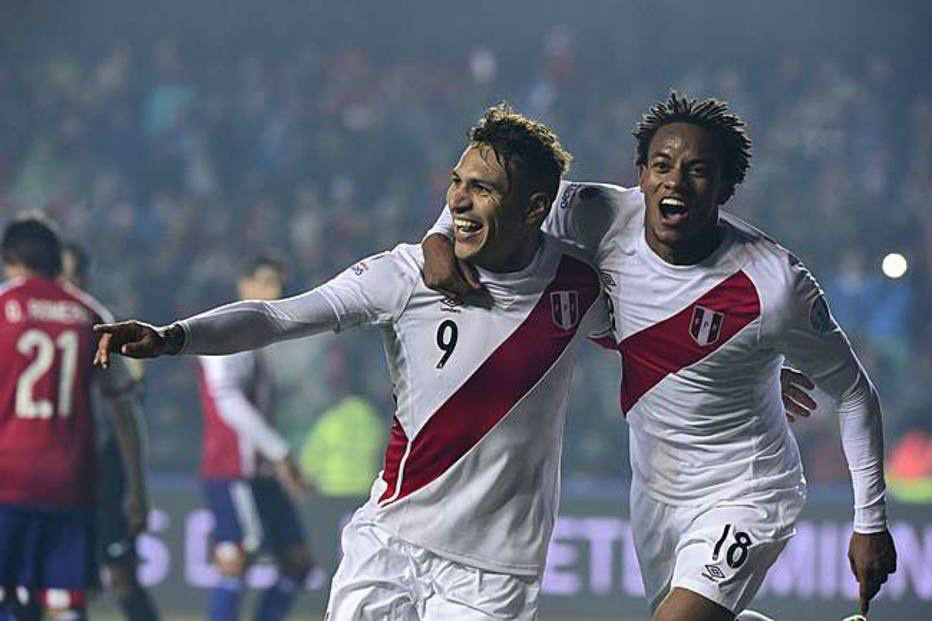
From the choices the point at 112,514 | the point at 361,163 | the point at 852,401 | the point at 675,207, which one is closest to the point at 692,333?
the point at 675,207

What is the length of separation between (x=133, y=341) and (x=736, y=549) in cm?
165

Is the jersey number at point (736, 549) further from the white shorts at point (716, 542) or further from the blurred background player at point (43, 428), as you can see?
the blurred background player at point (43, 428)

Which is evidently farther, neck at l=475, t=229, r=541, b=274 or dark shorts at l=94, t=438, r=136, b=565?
dark shorts at l=94, t=438, r=136, b=565

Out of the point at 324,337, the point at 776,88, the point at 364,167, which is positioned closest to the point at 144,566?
the point at 324,337

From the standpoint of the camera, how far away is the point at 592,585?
11172 mm

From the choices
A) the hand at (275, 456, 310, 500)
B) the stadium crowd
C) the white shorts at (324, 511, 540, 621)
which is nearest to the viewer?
the white shorts at (324, 511, 540, 621)

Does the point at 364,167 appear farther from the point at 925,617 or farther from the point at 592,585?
the point at 925,617

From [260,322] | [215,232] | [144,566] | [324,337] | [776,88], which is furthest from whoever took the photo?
[776,88]

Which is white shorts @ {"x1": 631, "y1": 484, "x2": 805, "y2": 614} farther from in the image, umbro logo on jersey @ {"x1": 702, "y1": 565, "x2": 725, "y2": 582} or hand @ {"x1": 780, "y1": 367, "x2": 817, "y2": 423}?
hand @ {"x1": 780, "y1": 367, "x2": 817, "y2": 423}

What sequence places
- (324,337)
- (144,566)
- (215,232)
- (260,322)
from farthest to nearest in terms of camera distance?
(215,232), (324,337), (144,566), (260,322)

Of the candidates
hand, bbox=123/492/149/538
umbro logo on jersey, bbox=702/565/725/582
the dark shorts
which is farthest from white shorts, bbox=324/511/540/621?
Result: the dark shorts

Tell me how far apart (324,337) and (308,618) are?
1978 mm

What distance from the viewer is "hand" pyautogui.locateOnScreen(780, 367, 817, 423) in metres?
5.51

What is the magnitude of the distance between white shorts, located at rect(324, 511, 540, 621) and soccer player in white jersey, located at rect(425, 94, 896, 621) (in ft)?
1.45
